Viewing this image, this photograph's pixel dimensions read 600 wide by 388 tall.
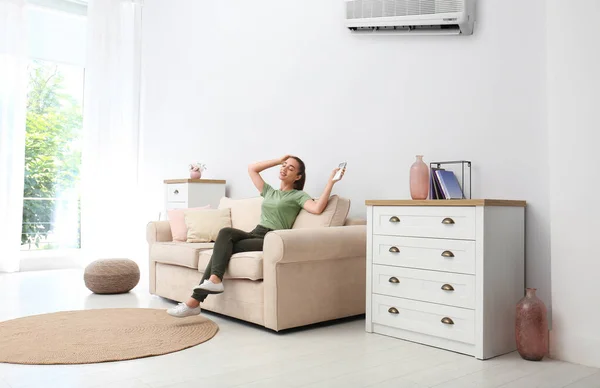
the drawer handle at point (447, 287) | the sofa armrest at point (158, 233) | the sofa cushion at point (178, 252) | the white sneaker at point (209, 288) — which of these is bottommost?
the white sneaker at point (209, 288)

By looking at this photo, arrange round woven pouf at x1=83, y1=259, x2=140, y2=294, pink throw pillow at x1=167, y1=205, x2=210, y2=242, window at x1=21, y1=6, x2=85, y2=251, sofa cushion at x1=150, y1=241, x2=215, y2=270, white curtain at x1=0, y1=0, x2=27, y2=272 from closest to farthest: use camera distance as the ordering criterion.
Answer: sofa cushion at x1=150, y1=241, x2=215, y2=270
pink throw pillow at x1=167, y1=205, x2=210, y2=242
round woven pouf at x1=83, y1=259, x2=140, y2=294
white curtain at x1=0, y1=0, x2=27, y2=272
window at x1=21, y1=6, x2=85, y2=251

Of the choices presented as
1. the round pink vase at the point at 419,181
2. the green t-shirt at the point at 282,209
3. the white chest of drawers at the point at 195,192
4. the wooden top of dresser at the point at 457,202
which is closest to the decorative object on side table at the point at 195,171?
the white chest of drawers at the point at 195,192

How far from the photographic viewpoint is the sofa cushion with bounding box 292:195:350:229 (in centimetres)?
385

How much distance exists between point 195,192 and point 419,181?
104 inches

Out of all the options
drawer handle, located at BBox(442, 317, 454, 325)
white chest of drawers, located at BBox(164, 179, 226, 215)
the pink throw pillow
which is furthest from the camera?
white chest of drawers, located at BBox(164, 179, 226, 215)

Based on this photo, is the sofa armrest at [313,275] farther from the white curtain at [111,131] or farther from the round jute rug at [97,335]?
the white curtain at [111,131]

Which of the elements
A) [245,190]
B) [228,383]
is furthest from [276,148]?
[228,383]

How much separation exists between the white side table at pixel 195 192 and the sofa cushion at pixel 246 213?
80 centimetres

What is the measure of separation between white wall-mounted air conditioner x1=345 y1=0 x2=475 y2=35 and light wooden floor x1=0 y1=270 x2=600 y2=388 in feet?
6.54

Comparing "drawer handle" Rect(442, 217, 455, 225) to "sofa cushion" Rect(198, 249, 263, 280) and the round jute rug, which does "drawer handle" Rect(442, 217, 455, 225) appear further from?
the round jute rug

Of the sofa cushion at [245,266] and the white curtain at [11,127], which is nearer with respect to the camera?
the sofa cushion at [245,266]

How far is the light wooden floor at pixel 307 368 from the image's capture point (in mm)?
2441

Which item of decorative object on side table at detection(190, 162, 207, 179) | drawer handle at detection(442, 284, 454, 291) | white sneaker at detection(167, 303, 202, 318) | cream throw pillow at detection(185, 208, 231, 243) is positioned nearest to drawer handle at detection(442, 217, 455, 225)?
drawer handle at detection(442, 284, 454, 291)

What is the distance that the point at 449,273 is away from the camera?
3.03m
